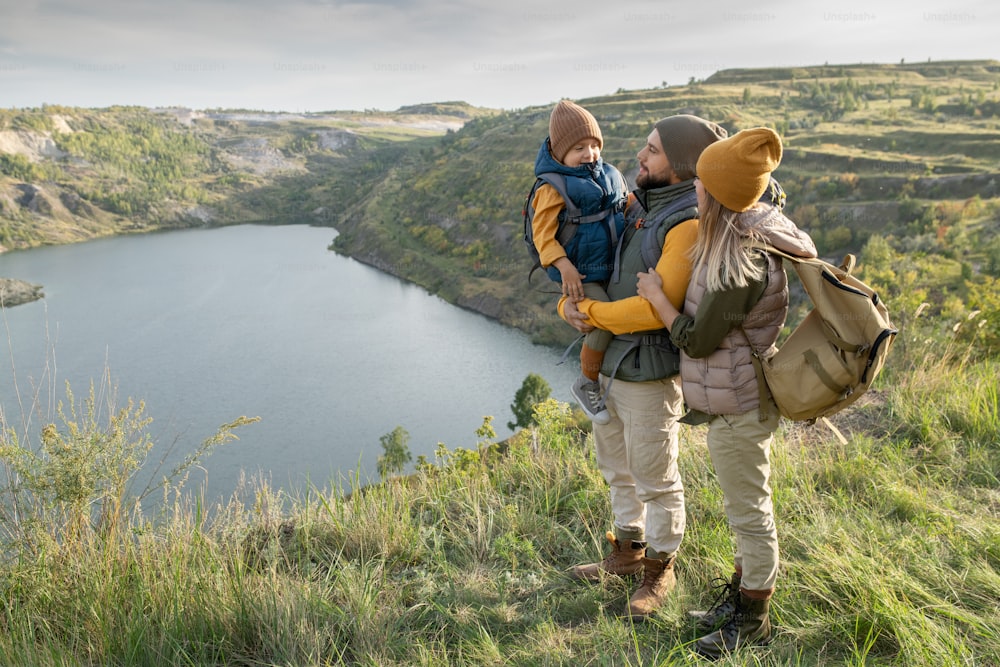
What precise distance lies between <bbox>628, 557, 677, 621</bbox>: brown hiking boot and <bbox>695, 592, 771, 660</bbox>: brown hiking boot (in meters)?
0.19

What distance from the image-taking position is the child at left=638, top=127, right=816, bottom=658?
146 cm

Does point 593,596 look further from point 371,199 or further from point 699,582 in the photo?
point 371,199

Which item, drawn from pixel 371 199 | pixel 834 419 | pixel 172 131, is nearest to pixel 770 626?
pixel 834 419

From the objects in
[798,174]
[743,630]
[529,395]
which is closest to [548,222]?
[743,630]

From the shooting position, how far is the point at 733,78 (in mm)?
70500

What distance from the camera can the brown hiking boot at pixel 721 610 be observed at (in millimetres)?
1710

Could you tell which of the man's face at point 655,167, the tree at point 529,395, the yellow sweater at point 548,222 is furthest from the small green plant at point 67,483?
the tree at point 529,395

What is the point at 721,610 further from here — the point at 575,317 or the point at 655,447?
the point at 575,317

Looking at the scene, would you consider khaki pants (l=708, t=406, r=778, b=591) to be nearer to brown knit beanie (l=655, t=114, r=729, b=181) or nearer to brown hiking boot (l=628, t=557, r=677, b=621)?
brown hiking boot (l=628, t=557, r=677, b=621)

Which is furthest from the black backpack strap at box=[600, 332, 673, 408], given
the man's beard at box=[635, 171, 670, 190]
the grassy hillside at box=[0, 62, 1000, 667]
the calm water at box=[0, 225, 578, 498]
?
the calm water at box=[0, 225, 578, 498]

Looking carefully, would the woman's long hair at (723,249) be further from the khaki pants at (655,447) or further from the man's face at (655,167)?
the khaki pants at (655,447)

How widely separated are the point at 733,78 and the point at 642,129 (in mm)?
29711

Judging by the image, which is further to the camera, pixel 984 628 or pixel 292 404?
pixel 292 404

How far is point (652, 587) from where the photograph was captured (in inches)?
73.6
